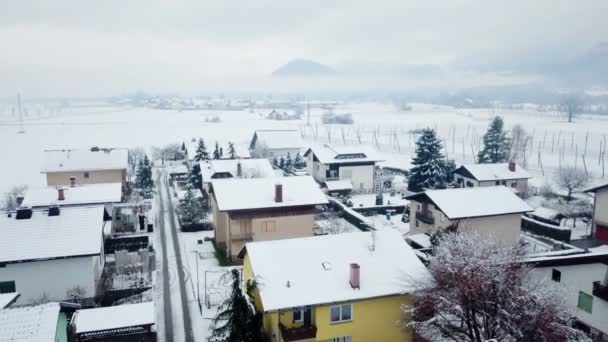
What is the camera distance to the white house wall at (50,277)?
24.9 meters

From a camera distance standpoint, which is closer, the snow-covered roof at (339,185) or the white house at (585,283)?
the white house at (585,283)

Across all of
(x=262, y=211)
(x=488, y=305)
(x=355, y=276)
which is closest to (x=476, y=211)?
(x=262, y=211)

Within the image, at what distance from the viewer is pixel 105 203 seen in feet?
126

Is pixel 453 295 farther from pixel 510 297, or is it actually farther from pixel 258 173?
pixel 258 173

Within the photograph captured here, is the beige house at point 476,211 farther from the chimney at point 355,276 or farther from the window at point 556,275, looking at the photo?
the chimney at point 355,276

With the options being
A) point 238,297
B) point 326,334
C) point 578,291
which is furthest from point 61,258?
point 578,291

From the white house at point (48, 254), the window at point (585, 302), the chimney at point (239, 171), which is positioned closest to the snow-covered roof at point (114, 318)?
the white house at point (48, 254)

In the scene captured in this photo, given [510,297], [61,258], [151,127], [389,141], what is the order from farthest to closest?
1. [151,127]
2. [389,141]
3. [61,258]
4. [510,297]

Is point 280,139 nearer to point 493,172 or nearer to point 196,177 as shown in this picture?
point 196,177

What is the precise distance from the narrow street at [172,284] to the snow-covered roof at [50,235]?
5056 millimetres

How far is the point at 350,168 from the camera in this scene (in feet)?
183

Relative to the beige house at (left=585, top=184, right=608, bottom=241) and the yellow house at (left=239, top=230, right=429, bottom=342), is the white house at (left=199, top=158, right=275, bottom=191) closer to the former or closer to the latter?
the yellow house at (left=239, top=230, right=429, bottom=342)

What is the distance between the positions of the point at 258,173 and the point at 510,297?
34.8 m

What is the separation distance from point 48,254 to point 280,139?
52925mm
